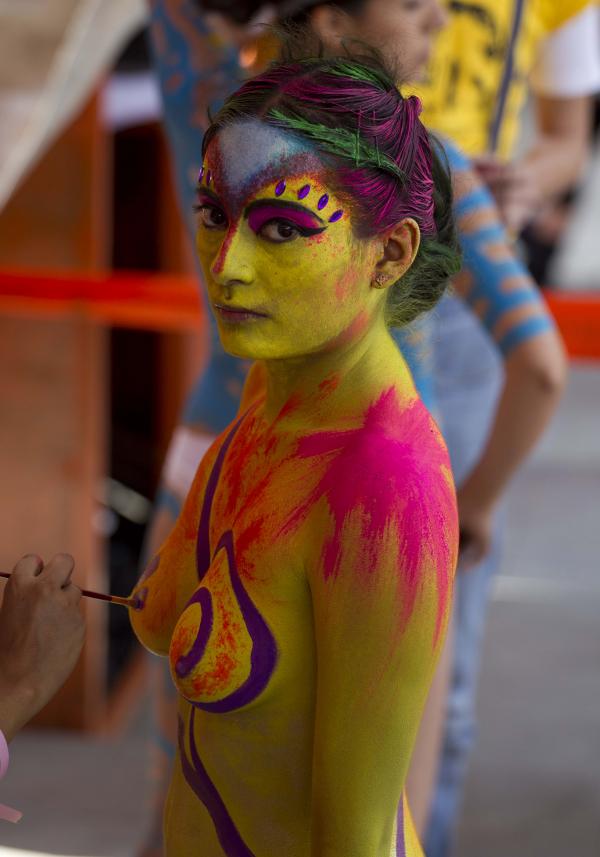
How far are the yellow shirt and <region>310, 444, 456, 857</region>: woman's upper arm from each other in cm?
103

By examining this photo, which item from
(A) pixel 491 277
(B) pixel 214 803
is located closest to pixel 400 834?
(B) pixel 214 803

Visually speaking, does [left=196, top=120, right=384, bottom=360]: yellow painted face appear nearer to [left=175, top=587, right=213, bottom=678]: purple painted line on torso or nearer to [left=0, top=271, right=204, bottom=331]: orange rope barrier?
[left=175, top=587, right=213, bottom=678]: purple painted line on torso

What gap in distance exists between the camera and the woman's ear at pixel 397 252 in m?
0.81

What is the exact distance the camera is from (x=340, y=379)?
32.8 inches

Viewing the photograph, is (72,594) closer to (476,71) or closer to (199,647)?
(199,647)

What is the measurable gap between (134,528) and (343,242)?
10.8 feet

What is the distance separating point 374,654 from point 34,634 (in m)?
0.22

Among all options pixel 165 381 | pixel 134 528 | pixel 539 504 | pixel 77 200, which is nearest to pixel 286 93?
pixel 77 200

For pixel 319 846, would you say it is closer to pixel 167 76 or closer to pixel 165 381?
pixel 167 76

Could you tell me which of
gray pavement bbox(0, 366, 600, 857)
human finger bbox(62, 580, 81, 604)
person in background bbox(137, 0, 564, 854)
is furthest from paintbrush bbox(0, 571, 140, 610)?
gray pavement bbox(0, 366, 600, 857)

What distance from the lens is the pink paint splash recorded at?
763 mm

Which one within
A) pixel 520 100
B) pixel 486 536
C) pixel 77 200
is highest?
pixel 77 200

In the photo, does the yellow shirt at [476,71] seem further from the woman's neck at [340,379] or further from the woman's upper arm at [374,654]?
the woman's upper arm at [374,654]

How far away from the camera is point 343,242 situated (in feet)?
2.58
